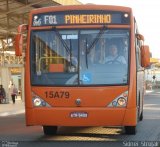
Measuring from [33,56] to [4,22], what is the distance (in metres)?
22.2

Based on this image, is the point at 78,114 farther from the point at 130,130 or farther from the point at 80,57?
the point at 130,130

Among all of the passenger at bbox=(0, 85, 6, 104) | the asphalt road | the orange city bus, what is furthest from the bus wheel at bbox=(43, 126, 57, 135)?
the passenger at bbox=(0, 85, 6, 104)

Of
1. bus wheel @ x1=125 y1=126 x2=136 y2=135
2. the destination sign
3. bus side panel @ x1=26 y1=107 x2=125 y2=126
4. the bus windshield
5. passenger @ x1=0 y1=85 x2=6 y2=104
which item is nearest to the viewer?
bus side panel @ x1=26 y1=107 x2=125 y2=126

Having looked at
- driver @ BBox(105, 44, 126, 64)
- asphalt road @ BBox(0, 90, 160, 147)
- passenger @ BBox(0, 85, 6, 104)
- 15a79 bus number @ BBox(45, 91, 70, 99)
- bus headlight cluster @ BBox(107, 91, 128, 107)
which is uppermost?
driver @ BBox(105, 44, 126, 64)

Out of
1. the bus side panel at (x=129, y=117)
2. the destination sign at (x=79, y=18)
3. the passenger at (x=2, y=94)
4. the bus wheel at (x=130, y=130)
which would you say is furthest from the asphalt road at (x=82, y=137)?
the passenger at (x=2, y=94)

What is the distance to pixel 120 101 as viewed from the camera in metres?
12.2

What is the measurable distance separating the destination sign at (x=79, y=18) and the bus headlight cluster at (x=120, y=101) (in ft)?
5.61

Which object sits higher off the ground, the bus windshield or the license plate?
the bus windshield

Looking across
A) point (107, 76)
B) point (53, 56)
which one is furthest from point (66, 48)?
point (107, 76)

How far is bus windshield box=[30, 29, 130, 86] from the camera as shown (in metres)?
12.3

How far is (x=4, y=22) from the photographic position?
1352 inches

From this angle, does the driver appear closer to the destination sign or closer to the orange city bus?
the orange city bus

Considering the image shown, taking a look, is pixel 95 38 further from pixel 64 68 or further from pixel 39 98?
pixel 39 98

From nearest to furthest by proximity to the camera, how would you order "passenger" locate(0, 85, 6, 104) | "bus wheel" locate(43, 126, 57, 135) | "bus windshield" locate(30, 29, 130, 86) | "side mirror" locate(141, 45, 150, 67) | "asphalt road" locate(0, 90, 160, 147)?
"asphalt road" locate(0, 90, 160, 147), "bus windshield" locate(30, 29, 130, 86), "side mirror" locate(141, 45, 150, 67), "bus wheel" locate(43, 126, 57, 135), "passenger" locate(0, 85, 6, 104)
